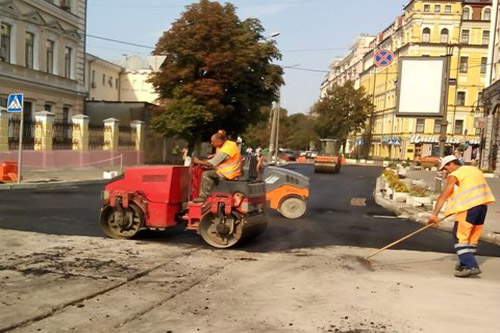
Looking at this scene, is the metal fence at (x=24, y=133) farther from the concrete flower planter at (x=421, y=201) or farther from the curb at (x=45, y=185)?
the concrete flower planter at (x=421, y=201)

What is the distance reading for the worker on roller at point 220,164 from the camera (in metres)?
7.91

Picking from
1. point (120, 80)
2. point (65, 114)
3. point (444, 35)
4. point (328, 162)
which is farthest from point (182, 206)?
point (444, 35)

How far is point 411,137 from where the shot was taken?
6825 centimetres

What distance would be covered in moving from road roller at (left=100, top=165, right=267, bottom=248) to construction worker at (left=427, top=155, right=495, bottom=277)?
112 inches

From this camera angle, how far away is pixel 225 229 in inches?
306

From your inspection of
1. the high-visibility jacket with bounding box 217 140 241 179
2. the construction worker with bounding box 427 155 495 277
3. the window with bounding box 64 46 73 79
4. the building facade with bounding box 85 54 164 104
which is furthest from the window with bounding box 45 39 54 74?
the construction worker with bounding box 427 155 495 277

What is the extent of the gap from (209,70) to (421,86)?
644 inches

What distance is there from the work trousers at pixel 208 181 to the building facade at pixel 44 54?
24.6m

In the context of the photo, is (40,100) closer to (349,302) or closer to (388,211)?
(388,211)

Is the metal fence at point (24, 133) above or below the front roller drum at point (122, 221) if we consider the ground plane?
above

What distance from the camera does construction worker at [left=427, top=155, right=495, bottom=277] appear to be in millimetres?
6590

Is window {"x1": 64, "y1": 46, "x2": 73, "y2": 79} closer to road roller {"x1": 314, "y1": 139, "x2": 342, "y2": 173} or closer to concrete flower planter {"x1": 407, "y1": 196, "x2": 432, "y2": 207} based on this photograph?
road roller {"x1": 314, "y1": 139, "x2": 342, "y2": 173}

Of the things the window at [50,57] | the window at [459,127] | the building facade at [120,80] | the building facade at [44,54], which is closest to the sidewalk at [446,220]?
the building facade at [44,54]

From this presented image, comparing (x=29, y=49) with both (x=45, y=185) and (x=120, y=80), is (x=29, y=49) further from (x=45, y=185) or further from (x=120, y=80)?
(x=120, y=80)
